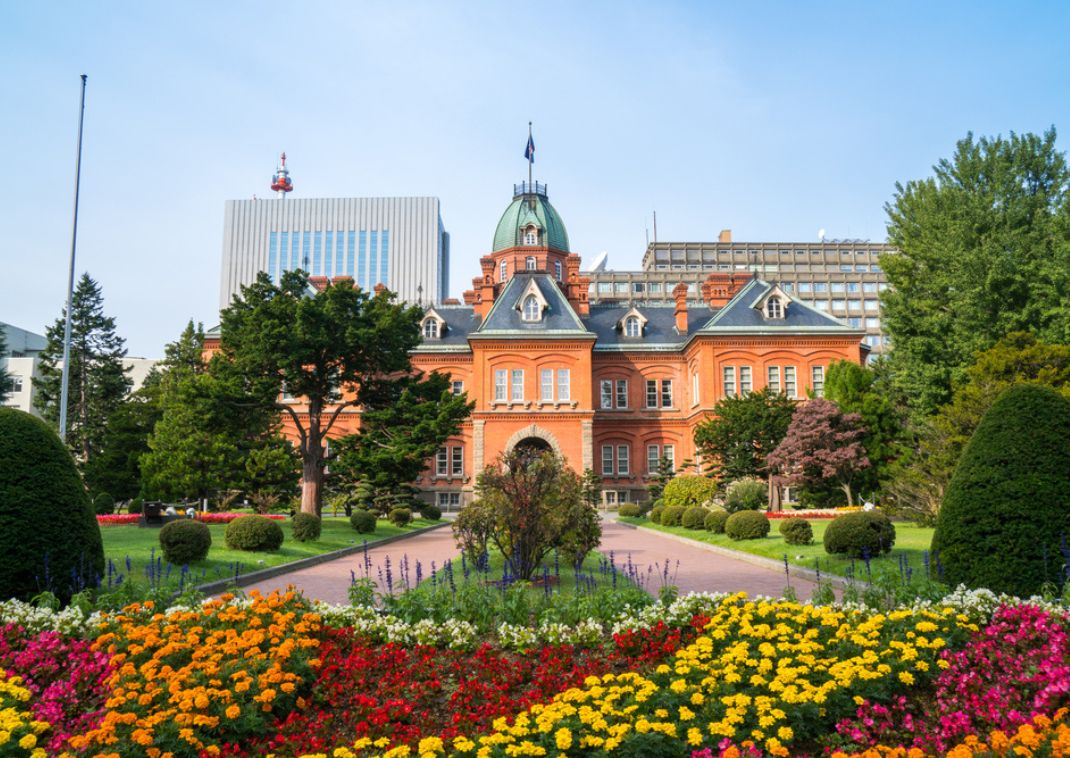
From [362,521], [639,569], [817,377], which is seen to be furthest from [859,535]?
[817,377]

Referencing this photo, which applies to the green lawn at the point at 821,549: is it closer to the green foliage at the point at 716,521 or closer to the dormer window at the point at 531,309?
the green foliage at the point at 716,521

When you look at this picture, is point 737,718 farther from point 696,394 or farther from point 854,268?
point 854,268

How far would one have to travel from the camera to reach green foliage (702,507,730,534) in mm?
23719

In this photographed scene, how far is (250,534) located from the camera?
17422mm

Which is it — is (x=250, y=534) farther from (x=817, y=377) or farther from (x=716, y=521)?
(x=817, y=377)

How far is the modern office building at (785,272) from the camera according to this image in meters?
100

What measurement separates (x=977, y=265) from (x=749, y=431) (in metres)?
11.1

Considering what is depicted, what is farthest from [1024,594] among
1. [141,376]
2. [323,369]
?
[141,376]

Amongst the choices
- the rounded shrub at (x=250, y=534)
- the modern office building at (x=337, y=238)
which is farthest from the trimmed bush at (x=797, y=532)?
the modern office building at (x=337, y=238)

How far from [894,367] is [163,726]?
3499cm

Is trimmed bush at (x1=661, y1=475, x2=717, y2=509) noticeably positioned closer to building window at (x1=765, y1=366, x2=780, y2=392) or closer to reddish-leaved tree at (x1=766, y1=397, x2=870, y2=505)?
reddish-leaved tree at (x1=766, y1=397, x2=870, y2=505)

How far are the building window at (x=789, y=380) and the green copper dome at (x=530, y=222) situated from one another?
2148cm

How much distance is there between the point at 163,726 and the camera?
222 inches

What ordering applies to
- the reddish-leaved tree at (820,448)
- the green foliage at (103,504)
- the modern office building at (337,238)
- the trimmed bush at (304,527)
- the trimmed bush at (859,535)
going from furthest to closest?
the modern office building at (337,238)
the green foliage at (103,504)
the reddish-leaved tree at (820,448)
the trimmed bush at (304,527)
the trimmed bush at (859,535)
